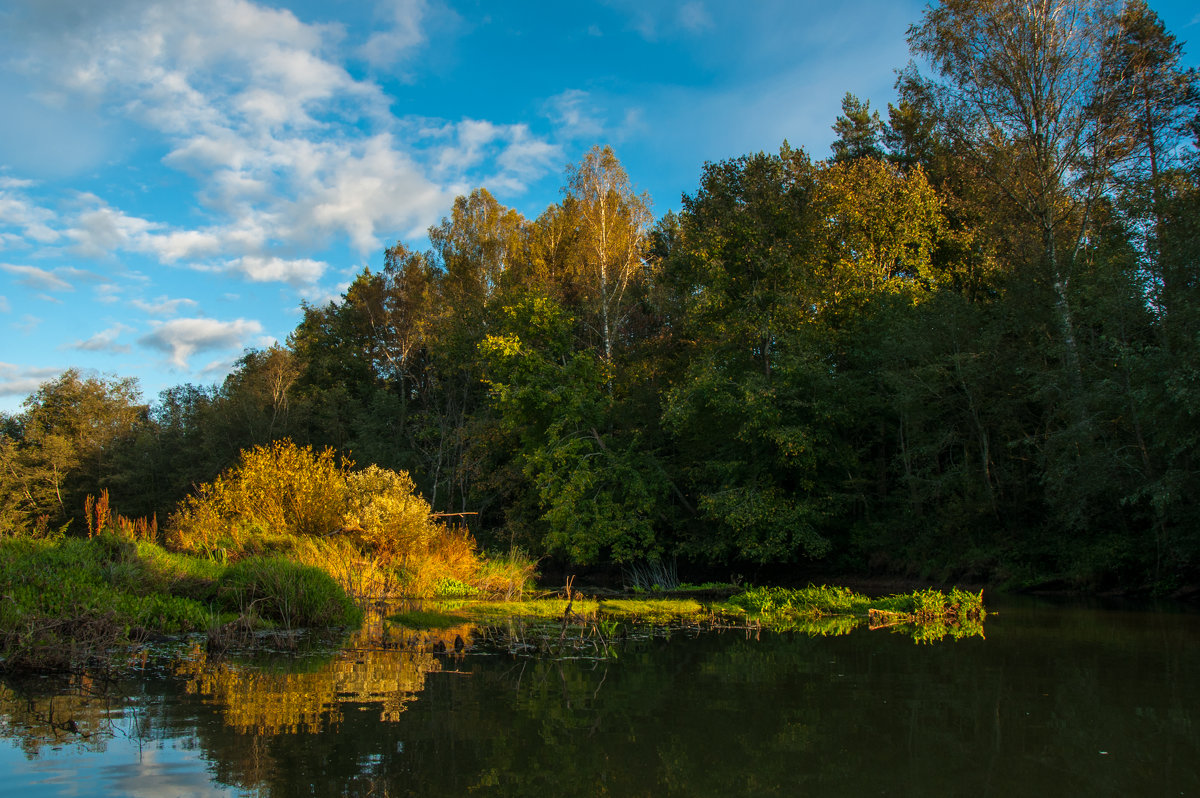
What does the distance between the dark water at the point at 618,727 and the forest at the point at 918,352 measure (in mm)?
10419

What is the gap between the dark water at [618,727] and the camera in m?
4.56

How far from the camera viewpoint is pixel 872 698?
6.82m

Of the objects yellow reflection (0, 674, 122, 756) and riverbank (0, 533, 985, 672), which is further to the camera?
riverbank (0, 533, 985, 672)

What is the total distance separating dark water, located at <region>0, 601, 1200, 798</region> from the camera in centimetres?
456

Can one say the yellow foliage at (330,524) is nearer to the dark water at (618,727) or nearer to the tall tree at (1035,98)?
the dark water at (618,727)

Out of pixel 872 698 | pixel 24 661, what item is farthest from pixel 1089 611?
pixel 24 661

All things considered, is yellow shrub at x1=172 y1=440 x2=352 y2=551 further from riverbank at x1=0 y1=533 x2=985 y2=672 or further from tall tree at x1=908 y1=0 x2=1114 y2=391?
tall tree at x1=908 y1=0 x2=1114 y2=391

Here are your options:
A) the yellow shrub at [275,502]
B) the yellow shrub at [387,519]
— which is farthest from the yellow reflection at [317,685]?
the yellow shrub at [275,502]

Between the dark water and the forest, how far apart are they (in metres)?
10.4

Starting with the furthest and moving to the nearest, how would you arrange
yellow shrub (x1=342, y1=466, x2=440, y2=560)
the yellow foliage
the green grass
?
1. yellow shrub (x1=342, y1=466, x2=440, y2=560)
2. the yellow foliage
3. the green grass

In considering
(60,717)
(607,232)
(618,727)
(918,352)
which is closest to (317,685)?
(60,717)

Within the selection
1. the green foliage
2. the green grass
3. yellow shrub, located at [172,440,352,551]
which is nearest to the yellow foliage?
yellow shrub, located at [172,440,352,551]

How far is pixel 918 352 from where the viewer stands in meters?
21.2

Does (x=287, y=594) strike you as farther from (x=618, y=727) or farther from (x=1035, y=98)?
(x=1035, y=98)
